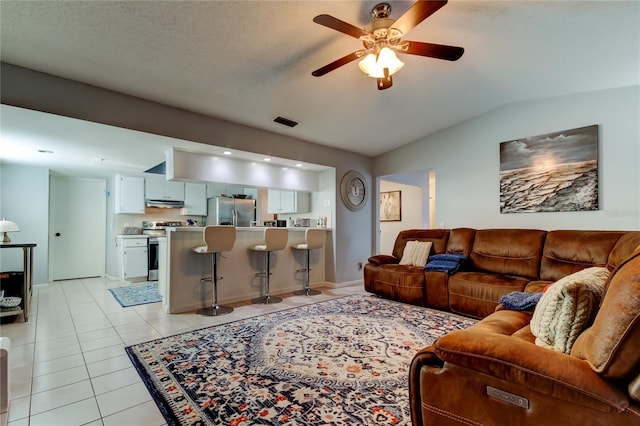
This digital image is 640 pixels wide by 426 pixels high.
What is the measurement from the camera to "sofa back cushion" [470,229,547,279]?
3369mm

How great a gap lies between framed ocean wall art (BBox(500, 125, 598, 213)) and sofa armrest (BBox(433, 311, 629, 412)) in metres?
3.30

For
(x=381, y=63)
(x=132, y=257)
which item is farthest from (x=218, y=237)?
(x=132, y=257)

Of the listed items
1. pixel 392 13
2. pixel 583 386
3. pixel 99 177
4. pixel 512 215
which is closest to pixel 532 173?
pixel 512 215

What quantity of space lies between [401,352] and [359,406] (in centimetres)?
85

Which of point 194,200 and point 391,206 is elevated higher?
point 194,200

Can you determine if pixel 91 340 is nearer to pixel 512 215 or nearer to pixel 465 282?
pixel 465 282

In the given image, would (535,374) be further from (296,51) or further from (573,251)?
(573,251)

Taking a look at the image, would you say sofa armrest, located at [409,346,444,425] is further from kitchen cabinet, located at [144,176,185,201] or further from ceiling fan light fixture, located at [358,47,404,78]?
kitchen cabinet, located at [144,176,185,201]

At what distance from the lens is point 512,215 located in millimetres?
3943

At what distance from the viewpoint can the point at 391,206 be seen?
305 inches

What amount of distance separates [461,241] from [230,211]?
15.5ft

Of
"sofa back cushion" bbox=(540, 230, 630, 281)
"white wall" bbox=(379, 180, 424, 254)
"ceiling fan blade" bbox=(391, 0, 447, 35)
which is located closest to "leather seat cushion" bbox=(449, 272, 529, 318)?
"sofa back cushion" bbox=(540, 230, 630, 281)

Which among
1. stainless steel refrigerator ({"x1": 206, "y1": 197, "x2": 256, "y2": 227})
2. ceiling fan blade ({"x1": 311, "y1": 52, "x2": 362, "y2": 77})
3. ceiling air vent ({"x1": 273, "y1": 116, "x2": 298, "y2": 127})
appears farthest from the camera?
stainless steel refrigerator ({"x1": 206, "y1": 197, "x2": 256, "y2": 227})

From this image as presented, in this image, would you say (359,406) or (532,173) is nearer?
(359,406)
